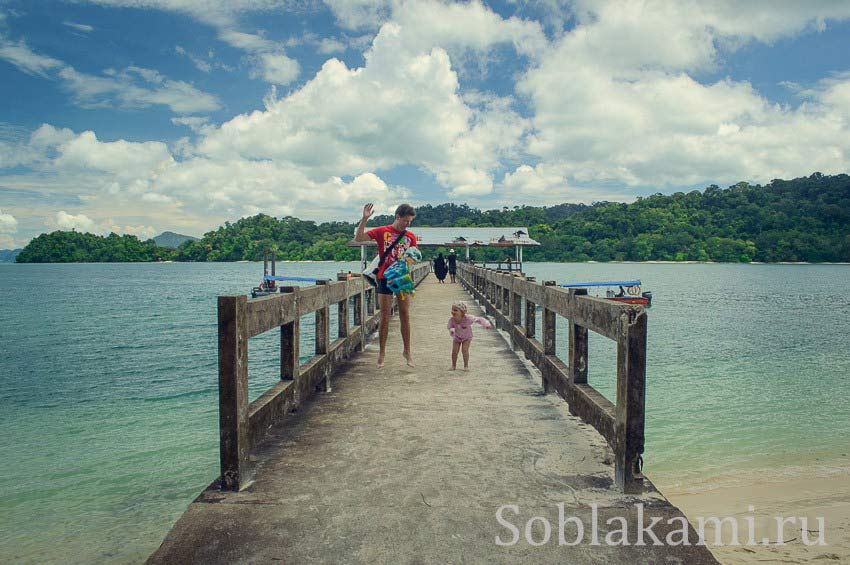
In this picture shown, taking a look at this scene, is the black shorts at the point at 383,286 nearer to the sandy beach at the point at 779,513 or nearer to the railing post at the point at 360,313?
the railing post at the point at 360,313

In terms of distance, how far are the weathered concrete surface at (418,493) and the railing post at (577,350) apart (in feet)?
1.34

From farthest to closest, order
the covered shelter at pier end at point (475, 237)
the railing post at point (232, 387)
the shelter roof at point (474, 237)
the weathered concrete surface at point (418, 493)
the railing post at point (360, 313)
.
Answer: the shelter roof at point (474, 237), the covered shelter at pier end at point (475, 237), the railing post at point (360, 313), the railing post at point (232, 387), the weathered concrete surface at point (418, 493)

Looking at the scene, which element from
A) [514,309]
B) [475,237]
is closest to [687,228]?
[475,237]

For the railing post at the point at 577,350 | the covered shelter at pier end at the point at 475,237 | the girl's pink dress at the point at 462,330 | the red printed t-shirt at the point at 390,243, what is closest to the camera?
the railing post at the point at 577,350

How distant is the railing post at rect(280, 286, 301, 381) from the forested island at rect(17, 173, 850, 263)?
103 meters

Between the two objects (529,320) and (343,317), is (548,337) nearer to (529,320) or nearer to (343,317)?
(529,320)

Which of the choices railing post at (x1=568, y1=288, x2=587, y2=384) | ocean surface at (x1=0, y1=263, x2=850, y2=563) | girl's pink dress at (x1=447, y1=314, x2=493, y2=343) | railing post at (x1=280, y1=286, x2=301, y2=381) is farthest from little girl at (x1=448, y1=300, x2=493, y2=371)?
ocean surface at (x1=0, y1=263, x2=850, y2=563)

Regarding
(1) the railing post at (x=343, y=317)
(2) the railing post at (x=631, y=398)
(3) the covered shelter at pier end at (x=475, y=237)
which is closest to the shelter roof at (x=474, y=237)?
(3) the covered shelter at pier end at (x=475, y=237)

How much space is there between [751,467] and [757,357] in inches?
463

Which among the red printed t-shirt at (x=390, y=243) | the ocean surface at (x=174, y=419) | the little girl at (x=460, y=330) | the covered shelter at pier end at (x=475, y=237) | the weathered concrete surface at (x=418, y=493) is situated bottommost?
the ocean surface at (x=174, y=419)

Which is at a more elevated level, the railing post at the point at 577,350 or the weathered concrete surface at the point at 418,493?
the railing post at the point at 577,350

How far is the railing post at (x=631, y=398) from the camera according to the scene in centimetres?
303

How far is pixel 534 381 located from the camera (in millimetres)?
6324

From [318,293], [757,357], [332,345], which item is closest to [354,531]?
[318,293]
